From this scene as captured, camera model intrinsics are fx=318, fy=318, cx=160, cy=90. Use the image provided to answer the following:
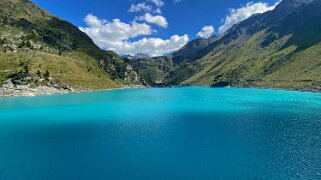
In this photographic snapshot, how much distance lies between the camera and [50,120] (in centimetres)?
11181

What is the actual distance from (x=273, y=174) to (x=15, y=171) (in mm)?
43062

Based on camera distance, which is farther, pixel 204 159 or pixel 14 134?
pixel 14 134

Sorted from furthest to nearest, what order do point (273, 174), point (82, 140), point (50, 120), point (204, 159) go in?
point (50, 120) < point (82, 140) < point (204, 159) < point (273, 174)

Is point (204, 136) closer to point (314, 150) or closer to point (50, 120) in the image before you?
point (314, 150)

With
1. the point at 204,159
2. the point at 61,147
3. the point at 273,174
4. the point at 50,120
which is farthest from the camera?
the point at 50,120

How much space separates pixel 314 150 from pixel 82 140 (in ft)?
173

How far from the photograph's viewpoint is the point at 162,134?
86812mm

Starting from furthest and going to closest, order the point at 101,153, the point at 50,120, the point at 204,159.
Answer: the point at 50,120 → the point at 101,153 → the point at 204,159

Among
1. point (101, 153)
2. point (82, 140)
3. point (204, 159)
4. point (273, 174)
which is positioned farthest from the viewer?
point (82, 140)

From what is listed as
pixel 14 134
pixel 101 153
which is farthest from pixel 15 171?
pixel 14 134

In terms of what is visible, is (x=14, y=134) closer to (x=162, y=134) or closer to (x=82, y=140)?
(x=82, y=140)

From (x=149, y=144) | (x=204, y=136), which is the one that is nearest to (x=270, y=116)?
(x=204, y=136)

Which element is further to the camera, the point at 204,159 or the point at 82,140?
the point at 82,140

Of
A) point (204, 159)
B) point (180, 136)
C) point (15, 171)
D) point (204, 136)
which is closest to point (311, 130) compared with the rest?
point (204, 136)
